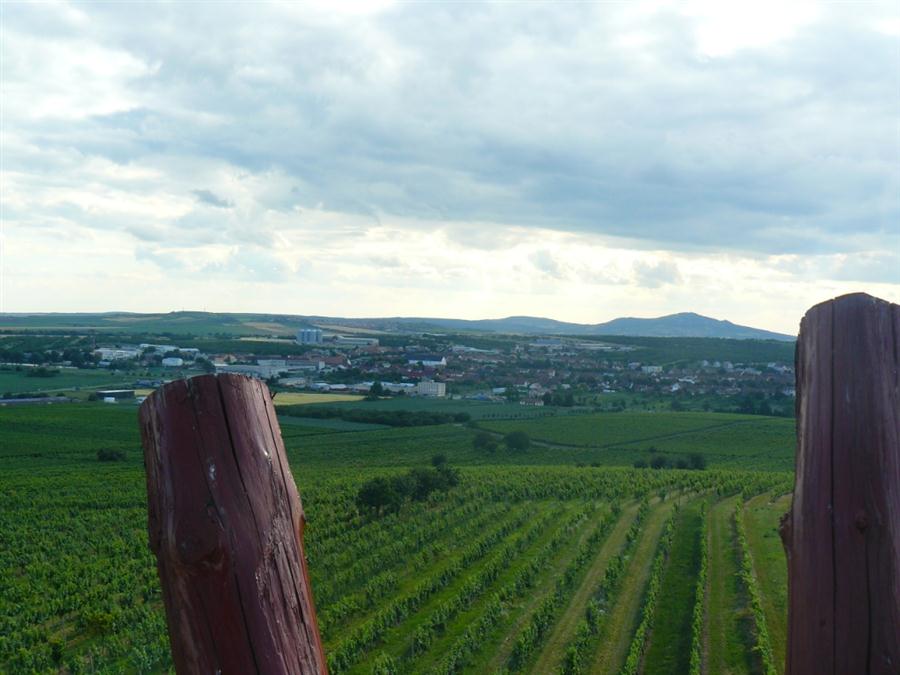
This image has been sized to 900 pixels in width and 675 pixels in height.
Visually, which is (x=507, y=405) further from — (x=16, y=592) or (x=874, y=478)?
(x=874, y=478)

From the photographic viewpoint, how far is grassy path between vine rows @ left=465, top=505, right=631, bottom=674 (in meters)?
16.3

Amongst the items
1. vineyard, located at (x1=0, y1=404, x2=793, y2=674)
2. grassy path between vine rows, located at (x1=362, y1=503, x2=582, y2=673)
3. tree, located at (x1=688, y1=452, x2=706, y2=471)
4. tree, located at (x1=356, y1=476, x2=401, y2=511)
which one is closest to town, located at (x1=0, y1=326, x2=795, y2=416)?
tree, located at (x1=688, y1=452, x2=706, y2=471)

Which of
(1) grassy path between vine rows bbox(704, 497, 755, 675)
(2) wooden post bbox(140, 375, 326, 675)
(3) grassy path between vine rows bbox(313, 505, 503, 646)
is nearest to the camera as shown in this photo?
(2) wooden post bbox(140, 375, 326, 675)

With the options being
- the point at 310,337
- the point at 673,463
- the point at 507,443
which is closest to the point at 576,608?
the point at 673,463

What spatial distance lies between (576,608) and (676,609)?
2.28 metres

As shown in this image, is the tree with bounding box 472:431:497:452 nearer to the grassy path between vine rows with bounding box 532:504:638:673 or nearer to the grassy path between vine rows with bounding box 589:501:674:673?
the grassy path between vine rows with bounding box 532:504:638:673

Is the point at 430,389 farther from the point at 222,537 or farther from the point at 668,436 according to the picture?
the point at 222,537

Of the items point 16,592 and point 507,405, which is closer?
point 16,592

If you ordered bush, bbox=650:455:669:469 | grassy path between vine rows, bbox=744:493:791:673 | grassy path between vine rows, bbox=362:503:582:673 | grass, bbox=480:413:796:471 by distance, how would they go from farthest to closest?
grass, bbox=480:413:796:471 < bush, bbox=650:455:669:469 < grassy path between vine rows, bbox=744:493:791:673 < grassy path between vine rows, bbox=362:503:582:673

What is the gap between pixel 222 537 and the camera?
73.1 inches

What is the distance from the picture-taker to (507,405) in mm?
83312

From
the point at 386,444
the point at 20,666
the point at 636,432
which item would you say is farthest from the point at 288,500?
the point at 636,432

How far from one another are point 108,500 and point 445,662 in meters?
25.5

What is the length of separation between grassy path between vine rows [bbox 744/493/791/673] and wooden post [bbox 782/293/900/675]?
9982 mm
